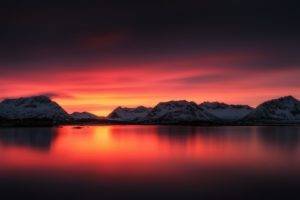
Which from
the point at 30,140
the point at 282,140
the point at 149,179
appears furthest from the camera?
the point at 282,140

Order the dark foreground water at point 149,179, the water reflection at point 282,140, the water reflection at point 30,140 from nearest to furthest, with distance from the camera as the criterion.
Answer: the dark foreground water at point 149,179 → the water reflection at point 282,140 → the water reflection at point 30,140

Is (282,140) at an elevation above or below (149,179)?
above

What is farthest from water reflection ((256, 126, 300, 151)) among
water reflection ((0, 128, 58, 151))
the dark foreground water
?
water reflection ((0, 128, 58, 151))

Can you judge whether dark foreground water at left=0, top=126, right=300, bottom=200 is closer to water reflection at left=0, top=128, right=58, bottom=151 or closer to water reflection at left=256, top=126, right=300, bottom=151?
water reflection at left=0, top=128, right=58, bottom=151

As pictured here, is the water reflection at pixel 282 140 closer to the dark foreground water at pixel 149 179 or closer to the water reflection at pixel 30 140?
the dark foreground water at pixel 149 179

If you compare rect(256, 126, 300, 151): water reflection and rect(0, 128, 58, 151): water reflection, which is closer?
rect(256, 126, 300, 151): water reflection

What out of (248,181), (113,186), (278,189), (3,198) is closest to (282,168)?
(248,181)

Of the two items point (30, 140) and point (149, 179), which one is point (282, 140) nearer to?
point (30, 140)

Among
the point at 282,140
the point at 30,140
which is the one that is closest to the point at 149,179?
the point at 30,140

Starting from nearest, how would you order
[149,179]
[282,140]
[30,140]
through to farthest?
1. [149,179]
2. [30,140]
3. [282,140]

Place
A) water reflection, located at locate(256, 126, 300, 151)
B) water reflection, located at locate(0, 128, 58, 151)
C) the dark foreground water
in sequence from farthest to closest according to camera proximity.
→ water reflection, located at locate(0, 128, 58, 151) < water reflection, located at locate(256, 126, 300, 151) < the dark foreground water

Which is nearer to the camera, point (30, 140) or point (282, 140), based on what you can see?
point (30, 140)

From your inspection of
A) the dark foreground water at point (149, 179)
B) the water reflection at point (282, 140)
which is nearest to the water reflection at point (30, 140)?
the dark foreground water at point (149, 179)

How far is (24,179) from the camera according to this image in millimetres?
26984
